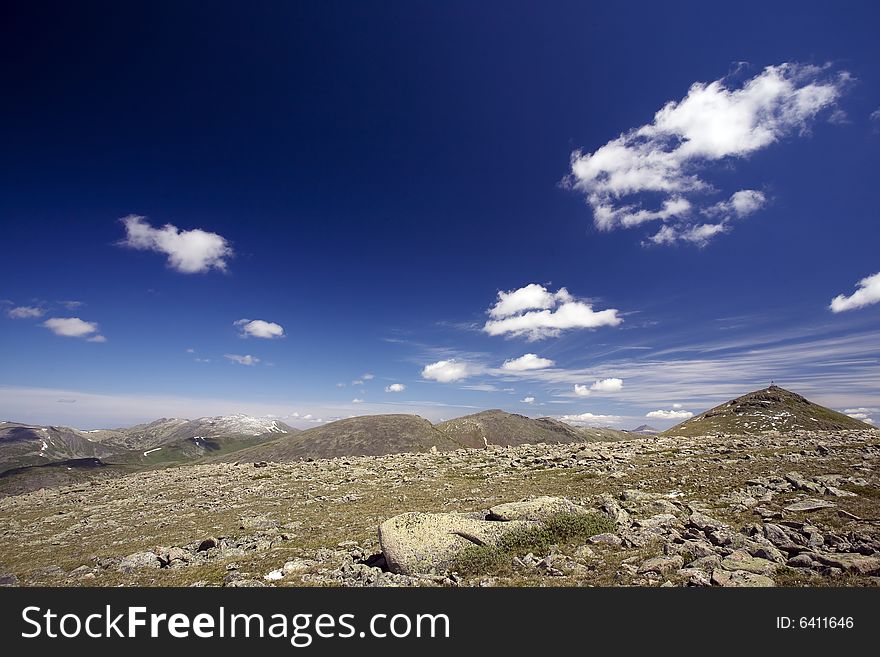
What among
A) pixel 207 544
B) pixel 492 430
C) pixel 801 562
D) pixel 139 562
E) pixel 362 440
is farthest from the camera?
pixel 492 430

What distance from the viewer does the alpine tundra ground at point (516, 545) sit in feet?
38.1

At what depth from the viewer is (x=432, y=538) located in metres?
13.9

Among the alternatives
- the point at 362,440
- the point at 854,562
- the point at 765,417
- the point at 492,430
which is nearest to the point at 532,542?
the point at 854,562

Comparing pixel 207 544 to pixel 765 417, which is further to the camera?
pixel 765 417

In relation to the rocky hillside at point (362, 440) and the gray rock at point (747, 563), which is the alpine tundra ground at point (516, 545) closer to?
the gray rock at point (747, 563)

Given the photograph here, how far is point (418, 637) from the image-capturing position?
9617 millimetres

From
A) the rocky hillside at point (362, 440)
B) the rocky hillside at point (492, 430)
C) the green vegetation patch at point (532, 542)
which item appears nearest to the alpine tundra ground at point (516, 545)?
the green vegetation patch at point (532, 542)

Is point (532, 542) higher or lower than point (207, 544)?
higher

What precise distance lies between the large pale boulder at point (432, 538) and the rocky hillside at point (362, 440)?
76244 mm

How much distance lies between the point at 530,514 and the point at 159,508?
3360cm

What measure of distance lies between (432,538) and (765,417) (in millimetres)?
120530

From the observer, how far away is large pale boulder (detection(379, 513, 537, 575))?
13055 mm

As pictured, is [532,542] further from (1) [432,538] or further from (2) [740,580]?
(2) [740,580]

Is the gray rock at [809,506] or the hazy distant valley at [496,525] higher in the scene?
the gray rock at [809,506]
